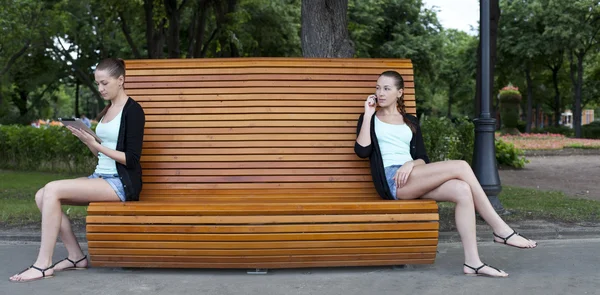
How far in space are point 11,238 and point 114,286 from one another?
8.51 feet

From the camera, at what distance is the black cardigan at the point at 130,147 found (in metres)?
5.10

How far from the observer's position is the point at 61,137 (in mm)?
14930

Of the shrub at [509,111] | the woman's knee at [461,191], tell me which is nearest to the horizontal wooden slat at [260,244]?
the woman's knee at [461,191]

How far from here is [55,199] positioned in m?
4.92

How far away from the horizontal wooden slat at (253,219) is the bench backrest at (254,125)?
69 cm

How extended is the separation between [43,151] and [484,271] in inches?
502

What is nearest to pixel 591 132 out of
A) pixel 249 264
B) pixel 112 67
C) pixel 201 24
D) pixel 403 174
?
pixel 201 24

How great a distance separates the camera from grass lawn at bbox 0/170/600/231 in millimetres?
7660

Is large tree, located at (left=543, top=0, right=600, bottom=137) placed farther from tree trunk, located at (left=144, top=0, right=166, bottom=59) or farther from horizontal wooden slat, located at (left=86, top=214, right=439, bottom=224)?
horizontal wooden slat, located at (left=86, top=214, right=439, bottom=224)

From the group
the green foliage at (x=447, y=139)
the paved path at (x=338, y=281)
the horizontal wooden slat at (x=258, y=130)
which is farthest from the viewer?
the green foliage at (x=447, y=139)

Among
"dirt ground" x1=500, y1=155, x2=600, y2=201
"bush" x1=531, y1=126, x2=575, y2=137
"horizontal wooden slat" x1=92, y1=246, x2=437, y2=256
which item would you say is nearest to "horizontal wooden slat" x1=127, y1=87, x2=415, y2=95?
"horizontal wooden slat" x1=92, y1=246, x2=437, y2=256

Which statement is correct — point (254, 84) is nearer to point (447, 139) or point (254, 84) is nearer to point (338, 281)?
point (338, 281)

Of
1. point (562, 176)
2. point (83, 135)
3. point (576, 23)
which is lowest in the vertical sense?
point (562, 176)

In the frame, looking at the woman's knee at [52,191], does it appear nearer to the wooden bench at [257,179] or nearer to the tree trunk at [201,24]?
the wooden bench at [257,179]
